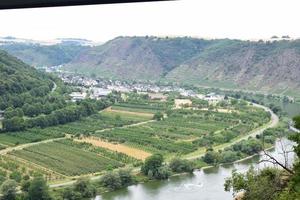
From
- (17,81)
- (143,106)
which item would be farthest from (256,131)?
(143,106)

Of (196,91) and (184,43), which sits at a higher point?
(184,43)

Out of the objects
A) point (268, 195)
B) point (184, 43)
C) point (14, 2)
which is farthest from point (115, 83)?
point (14, 2)

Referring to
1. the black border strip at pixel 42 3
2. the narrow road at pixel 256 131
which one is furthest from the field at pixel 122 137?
the black border strip at pixel 42 3

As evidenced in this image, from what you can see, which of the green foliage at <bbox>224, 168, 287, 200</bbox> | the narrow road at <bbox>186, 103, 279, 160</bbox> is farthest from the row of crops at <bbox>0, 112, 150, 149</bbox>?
the green foliage at <bbox>224, 168, 287, 200</bbox>

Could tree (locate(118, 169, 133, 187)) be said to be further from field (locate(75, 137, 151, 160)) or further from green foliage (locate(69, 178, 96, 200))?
field (locate(75, 137, 151, 160))

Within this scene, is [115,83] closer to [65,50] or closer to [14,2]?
[65,50]
